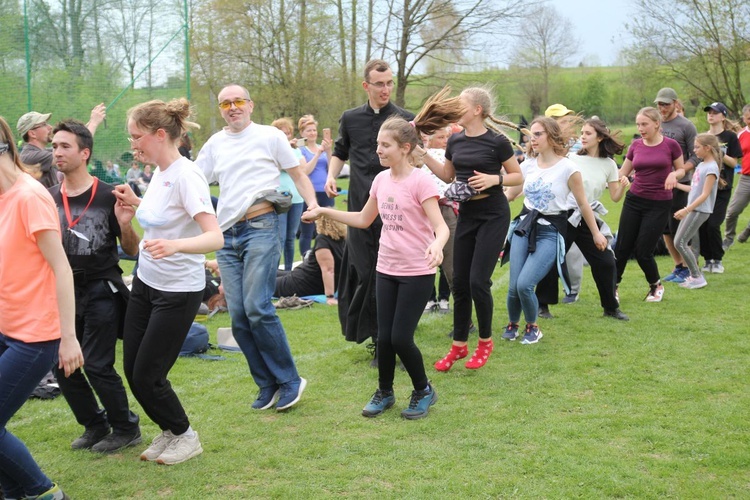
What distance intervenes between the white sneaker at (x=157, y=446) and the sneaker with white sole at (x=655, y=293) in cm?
602

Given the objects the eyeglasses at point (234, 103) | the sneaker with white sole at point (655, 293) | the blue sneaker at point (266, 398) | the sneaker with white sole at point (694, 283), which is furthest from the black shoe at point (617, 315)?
the eyeglasses at point (234, 103)

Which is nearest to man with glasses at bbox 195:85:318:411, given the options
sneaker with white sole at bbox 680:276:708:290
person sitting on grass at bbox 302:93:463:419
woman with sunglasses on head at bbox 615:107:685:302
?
person sitting on grass at bbox 302:93:463:419

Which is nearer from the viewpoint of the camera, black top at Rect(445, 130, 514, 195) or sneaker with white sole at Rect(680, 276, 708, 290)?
black top at Rect(445, 130, 514, 195)

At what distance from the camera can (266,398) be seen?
17.7 ft

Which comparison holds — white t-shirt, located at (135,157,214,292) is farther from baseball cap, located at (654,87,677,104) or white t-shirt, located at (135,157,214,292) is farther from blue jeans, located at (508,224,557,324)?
baseball cap, located at (654,87,677,104)

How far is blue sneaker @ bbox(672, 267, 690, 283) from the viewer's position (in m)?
9.78

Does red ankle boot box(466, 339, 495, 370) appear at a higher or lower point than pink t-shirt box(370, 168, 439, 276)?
lower

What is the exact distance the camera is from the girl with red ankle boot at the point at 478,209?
6.05 m

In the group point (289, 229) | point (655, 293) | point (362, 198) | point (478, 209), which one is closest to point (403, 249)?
point (362, 198)

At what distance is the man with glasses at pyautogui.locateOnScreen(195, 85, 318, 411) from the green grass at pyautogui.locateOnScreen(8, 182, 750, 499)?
1.39 feet

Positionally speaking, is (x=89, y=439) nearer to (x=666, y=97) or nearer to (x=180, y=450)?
(x=180, y=450)

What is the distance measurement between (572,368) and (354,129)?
8.57ft

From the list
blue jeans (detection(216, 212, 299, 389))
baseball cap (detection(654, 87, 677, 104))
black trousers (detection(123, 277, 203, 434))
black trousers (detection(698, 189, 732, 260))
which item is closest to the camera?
black trousers (detection(123, 277, 203, 434))

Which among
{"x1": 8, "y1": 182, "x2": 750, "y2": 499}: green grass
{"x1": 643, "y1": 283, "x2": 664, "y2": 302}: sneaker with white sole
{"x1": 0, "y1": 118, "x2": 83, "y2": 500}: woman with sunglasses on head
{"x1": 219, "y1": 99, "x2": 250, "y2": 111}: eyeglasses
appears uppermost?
{"x1": 219, "y1": 99, "x2": 250, "y2": 111}: eyeglasses
